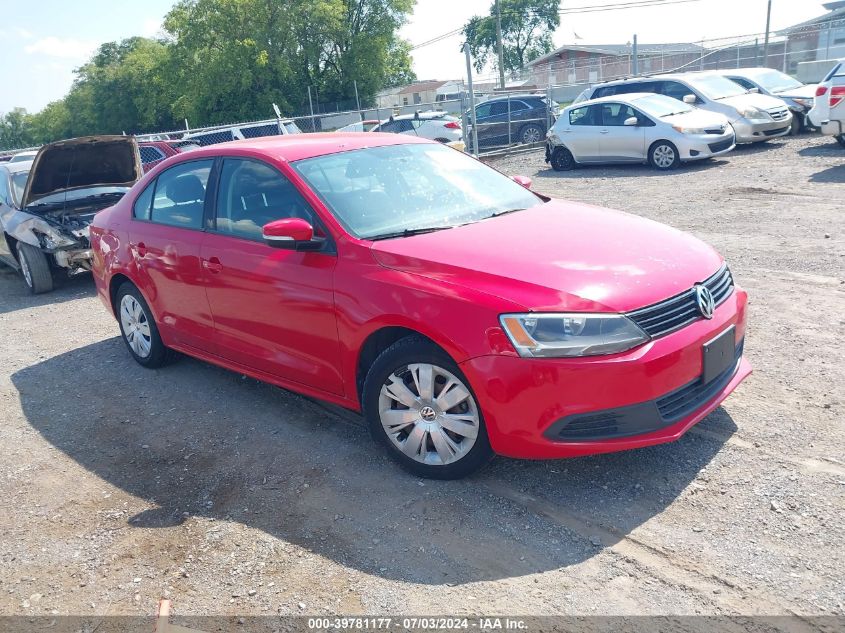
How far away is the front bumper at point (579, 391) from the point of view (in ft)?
10.8

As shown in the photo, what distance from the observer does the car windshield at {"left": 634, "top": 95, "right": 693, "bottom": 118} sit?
48.1 ft

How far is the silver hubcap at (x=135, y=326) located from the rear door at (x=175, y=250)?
33 cm

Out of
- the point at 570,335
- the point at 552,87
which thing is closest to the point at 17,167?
the point at 570,335

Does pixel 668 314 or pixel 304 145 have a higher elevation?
pixel 304 145

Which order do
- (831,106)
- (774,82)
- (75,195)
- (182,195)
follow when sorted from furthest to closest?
(774,82) < (831,106) < (75,195) < (182,195)

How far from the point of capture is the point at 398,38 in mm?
58781

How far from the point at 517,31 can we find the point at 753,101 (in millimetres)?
74157

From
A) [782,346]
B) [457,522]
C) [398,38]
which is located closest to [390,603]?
[457,522]

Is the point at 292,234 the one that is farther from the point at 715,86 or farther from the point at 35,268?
the point at 715,86

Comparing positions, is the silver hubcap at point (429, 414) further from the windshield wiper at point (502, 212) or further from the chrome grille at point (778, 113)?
the chrome grille at point (778, 113)

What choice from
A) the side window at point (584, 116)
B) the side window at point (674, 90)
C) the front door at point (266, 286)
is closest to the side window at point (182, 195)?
the front door at point (266, 286)

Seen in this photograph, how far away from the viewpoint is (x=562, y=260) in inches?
145

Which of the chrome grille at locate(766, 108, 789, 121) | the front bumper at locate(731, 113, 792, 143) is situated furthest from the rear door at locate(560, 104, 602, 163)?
the chrome grille at locate(766, 108, 789, 121)

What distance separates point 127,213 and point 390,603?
4.16 meters
